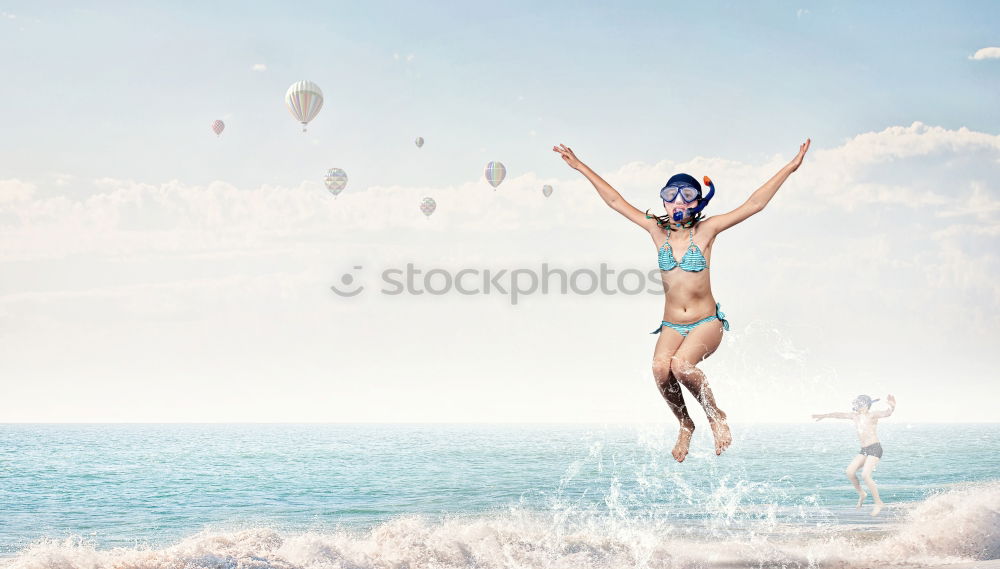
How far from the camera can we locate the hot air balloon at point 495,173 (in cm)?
4666

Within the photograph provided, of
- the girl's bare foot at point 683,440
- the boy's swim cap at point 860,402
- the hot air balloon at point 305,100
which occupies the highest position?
the hot air balloon at point 305,100

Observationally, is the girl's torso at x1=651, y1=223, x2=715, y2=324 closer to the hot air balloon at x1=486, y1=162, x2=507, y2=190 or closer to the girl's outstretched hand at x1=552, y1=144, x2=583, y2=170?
the girl's outstretched hand at x1=552, y1=144, x2=583, y2=170

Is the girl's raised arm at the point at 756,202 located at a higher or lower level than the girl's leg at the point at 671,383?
higher

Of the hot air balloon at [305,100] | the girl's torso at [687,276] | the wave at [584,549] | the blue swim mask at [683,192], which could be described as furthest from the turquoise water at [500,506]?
the hot air balloon at [305,100]

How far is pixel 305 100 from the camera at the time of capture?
131 ft

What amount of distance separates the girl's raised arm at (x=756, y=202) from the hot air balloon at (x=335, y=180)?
130 feet

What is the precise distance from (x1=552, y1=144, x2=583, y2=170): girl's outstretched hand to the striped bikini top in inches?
39.5

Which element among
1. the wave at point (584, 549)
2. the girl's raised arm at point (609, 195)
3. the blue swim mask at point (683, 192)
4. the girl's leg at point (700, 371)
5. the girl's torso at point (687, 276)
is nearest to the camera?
the girl's leg at point (700, 371)

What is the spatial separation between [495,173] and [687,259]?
40.2 metres

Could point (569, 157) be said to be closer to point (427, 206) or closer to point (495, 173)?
point (495, 173)

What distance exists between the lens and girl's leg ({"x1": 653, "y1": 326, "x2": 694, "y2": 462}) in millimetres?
6695

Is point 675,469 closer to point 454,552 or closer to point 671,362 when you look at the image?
point 454,552

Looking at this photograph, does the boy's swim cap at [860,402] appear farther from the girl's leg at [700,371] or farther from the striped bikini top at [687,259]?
the striped bikini top at [687,259]

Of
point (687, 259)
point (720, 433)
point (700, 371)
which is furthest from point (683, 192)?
point (720, 433)
